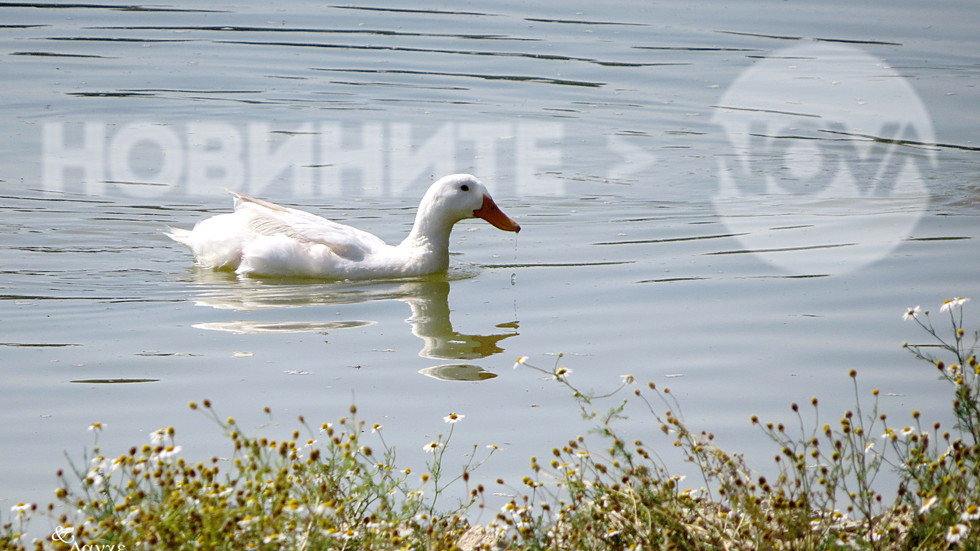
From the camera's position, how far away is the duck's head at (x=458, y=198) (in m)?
9.52

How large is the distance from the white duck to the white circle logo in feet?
7.79

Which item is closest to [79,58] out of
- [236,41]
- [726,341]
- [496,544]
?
[236,41]

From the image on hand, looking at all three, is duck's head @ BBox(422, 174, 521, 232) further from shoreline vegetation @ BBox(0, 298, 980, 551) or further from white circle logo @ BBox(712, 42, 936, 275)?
shoreline vegetation @ BBox(0, 298, 980, 551)

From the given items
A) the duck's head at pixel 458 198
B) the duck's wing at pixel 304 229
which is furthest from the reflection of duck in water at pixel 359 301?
the duck's head at pixel 458 198

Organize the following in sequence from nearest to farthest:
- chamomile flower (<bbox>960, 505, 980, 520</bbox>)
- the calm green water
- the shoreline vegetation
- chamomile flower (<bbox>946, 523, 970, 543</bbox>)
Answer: chamomile flower (<bbox>946, 523, 970, 543</bbox>)
chamomile flower (<bbox>960, 505, 980, 520</bbox>)
the shoreline vegetation
the calm green water

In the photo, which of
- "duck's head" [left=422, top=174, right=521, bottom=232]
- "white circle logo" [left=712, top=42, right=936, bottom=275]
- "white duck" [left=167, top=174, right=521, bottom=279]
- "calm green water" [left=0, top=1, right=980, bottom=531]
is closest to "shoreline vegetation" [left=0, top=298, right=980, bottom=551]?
"calm green water" [left=0, top=1, right=980, bottom=531]

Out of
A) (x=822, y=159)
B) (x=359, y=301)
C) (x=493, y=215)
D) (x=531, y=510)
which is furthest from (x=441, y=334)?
(x=822, y=159)

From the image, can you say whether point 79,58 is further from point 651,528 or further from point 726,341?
point 651,528

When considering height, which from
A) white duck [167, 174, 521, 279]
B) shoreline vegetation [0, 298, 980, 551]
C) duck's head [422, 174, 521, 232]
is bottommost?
shoreline vegetation [0, 298, 980, 551]

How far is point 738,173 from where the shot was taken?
42.0 ft

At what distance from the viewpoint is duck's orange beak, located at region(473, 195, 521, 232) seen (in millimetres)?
9645

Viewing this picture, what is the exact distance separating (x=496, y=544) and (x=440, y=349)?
9.78 feet

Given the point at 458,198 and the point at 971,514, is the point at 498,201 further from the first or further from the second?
the point at 971,514

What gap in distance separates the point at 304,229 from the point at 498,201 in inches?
115
